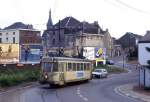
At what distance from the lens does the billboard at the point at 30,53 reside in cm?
5726

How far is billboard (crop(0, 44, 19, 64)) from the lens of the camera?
175ft

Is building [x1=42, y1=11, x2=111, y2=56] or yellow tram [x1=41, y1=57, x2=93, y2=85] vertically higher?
building [x1=42, y1=11, x2=111, y2=56]

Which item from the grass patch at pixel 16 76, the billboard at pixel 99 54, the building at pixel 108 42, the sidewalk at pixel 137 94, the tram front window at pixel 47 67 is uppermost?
the building at pixel 108 42

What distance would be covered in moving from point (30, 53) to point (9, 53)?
19.3ft

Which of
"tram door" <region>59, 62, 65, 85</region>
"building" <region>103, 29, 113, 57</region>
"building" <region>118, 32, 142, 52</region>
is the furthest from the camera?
"building" <region>118, 32, 142, 52</region>

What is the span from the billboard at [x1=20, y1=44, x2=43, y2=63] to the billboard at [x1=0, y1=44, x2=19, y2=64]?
147cm

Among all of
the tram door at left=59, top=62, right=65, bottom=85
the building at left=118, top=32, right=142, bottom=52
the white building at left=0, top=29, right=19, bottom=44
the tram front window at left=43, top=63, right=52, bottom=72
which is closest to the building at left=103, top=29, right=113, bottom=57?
the building at left=118, top=32, right=142, bottom=52

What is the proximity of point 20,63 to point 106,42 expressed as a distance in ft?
242

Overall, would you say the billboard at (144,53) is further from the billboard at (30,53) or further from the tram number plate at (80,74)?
the billboard at (30,53)

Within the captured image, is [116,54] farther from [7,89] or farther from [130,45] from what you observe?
[7,89]

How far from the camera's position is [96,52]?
88.9m

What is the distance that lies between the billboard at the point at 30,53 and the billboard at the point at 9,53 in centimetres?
147

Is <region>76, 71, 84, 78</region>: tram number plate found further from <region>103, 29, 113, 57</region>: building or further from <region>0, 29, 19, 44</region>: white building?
<region>103, 29, 113, 57</region>: building

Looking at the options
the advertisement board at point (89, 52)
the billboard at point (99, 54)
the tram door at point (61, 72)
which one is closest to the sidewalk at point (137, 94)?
the tram door at point (61, 72)
